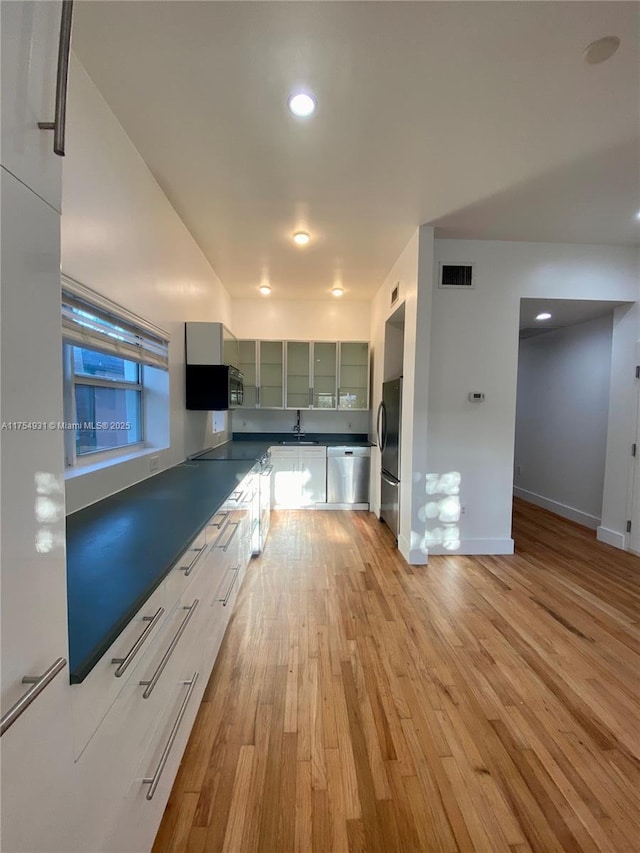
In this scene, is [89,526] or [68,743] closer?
[68,743]

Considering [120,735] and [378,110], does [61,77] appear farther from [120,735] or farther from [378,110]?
[378,110]

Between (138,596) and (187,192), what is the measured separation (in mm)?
2688

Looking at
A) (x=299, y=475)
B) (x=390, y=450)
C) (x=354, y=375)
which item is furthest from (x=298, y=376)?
(x=390, y=450)

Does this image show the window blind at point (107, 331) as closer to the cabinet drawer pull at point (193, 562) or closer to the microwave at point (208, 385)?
the microwave at point (208, 385)

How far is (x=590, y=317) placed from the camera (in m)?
4.19

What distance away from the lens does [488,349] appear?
3398mm

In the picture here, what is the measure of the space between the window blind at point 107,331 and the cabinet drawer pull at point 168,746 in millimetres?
1537

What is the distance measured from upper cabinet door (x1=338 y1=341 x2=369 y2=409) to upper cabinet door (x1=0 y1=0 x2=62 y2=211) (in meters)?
4.57

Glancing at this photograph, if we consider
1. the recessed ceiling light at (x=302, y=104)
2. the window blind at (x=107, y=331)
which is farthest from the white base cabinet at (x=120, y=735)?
the recessed ceiling light at (x=302, y=104)

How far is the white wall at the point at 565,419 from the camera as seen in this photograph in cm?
415

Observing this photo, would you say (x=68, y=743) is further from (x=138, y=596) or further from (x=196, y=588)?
(x=196, y=588)

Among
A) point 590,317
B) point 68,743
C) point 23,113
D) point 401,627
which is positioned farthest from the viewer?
point 590,317

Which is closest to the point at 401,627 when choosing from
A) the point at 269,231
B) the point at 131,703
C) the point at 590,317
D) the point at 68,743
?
the point at 131,703

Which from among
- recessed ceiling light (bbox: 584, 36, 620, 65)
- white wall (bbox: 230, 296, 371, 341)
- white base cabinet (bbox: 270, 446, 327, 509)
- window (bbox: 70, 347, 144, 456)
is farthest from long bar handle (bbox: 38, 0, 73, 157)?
white wall (bbox: 230, 296, 371, 341)
